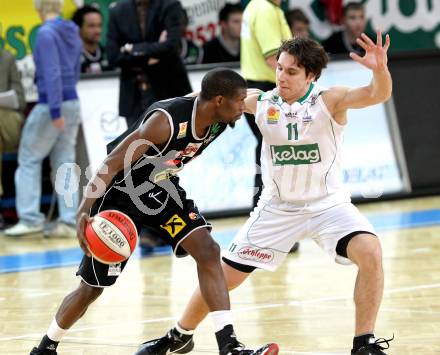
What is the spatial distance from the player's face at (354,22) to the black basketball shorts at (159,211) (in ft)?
24.5

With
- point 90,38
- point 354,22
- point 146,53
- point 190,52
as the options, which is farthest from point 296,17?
point 146,53

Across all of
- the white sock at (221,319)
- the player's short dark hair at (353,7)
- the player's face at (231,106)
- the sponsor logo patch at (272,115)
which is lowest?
the player's short dark hair at (353,7)

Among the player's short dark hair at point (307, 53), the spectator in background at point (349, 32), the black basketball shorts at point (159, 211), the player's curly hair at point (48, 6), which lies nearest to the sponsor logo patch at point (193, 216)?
the black basketball shorts at point (159, 211)

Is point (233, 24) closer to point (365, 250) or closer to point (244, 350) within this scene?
point (365, 250)

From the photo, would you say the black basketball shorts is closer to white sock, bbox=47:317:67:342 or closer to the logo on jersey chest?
white sock, bbox=47:317:67:342

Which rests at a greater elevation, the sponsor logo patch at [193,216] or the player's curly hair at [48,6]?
the player's curly hair at [48,6]

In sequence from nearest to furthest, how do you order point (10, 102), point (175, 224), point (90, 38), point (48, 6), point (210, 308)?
1. point (210, 308)
2. point (175, 224)
3. point (48, 6)
4. point (10, 102)
5. point (90, 38)

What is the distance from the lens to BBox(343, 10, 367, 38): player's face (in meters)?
13.0

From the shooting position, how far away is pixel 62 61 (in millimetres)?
10719

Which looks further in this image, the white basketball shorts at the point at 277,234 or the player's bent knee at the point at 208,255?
the white basketball shorts at the point at 277,234

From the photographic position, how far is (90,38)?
11.8 metres

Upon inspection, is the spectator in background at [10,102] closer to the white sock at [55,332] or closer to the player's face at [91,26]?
the player's face at [91,26]

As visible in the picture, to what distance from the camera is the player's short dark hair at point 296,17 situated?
12.5 metres

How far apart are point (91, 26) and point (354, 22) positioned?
11.0 feet
